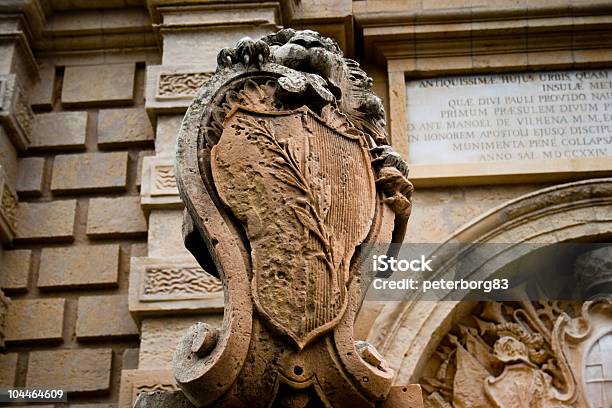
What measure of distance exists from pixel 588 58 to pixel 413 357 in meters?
2.45

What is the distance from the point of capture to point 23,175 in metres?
6.25

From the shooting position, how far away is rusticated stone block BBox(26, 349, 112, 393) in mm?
5445

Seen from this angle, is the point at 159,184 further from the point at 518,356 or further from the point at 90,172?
the point at 518,356

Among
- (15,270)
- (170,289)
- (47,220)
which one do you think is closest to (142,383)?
(170,289)

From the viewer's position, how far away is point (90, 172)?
6230mm

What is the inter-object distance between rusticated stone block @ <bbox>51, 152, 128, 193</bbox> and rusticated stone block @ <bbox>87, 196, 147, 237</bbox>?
0.11m

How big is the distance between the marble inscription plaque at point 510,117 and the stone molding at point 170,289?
1564 millimetres

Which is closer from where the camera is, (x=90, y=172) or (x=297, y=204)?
(x=297, y=204)

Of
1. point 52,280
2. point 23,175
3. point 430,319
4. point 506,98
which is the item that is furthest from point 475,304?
point 23,175

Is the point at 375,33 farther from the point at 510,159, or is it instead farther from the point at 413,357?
the point at 413,357

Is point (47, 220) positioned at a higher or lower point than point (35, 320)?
higher

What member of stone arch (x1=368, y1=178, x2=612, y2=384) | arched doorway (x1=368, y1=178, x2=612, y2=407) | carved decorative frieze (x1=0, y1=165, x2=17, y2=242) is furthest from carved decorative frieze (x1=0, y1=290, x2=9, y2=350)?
stone arch (x1=368, y1=178, x2=612, y2=384)

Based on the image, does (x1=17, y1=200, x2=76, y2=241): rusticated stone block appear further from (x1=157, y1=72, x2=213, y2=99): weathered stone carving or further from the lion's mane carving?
the lion's mane carving

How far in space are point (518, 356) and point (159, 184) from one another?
7.43 feet
